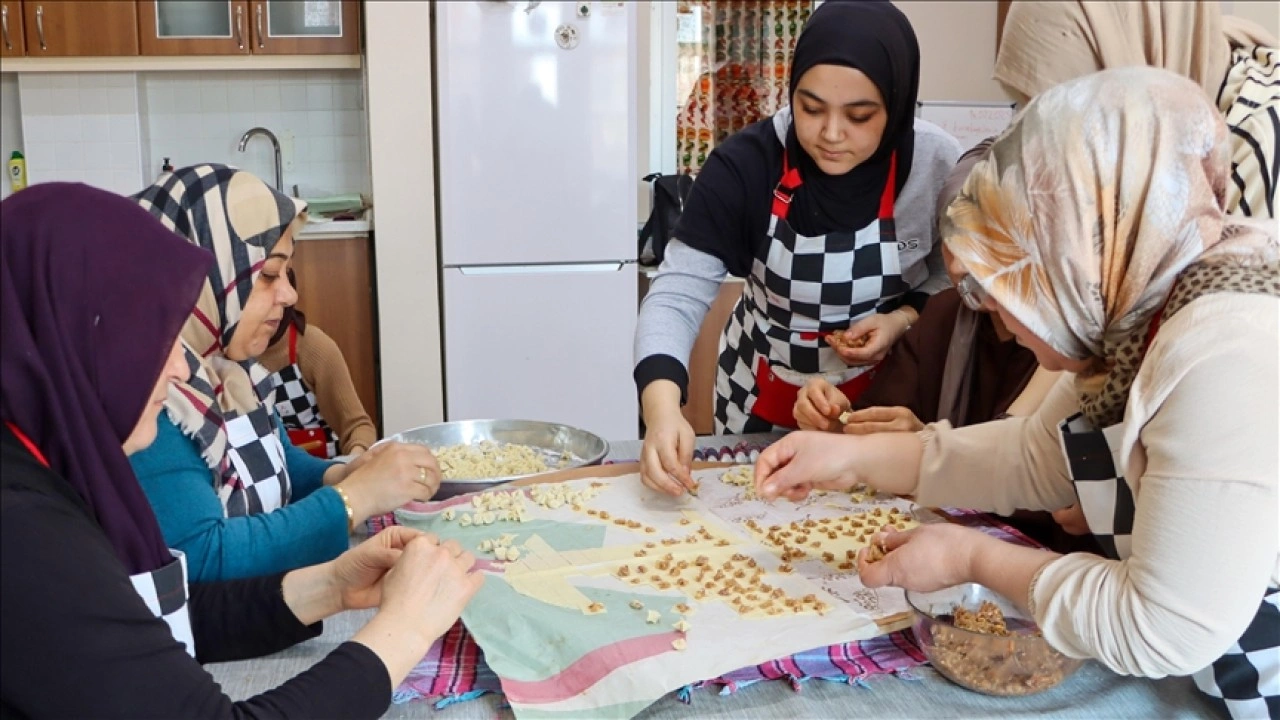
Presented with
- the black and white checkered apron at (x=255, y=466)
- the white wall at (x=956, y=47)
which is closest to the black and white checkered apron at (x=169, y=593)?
the black and white checkered apron at (x=255, y=466)

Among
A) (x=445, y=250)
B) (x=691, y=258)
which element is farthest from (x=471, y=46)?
(x=691, y=258)

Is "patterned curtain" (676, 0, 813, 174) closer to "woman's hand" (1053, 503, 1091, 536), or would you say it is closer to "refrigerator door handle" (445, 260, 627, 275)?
"refrigerator door handle" (445, 260, 627, 275)

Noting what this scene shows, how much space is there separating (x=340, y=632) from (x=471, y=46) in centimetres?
273

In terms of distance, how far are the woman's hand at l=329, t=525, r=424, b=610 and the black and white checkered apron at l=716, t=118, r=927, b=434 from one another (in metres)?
0.99

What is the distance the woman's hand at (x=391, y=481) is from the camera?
4.86ft

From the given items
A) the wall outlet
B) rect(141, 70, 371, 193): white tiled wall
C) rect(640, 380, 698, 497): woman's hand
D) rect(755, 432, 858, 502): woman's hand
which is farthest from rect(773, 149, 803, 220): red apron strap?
the wall outlet

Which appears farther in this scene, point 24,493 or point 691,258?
point 691,258

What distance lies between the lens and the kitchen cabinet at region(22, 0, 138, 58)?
12.1ft

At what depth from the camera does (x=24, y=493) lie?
843 millimetres

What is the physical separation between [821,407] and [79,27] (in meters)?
3.21

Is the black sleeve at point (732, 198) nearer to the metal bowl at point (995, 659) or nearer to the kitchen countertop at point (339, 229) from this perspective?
the metal bowl at point (995, 659)

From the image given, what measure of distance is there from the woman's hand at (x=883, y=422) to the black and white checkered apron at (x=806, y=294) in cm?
30

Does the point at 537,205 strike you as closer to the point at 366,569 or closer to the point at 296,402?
the point at 296,402

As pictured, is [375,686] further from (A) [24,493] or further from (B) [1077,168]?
(B) [1077,168]
